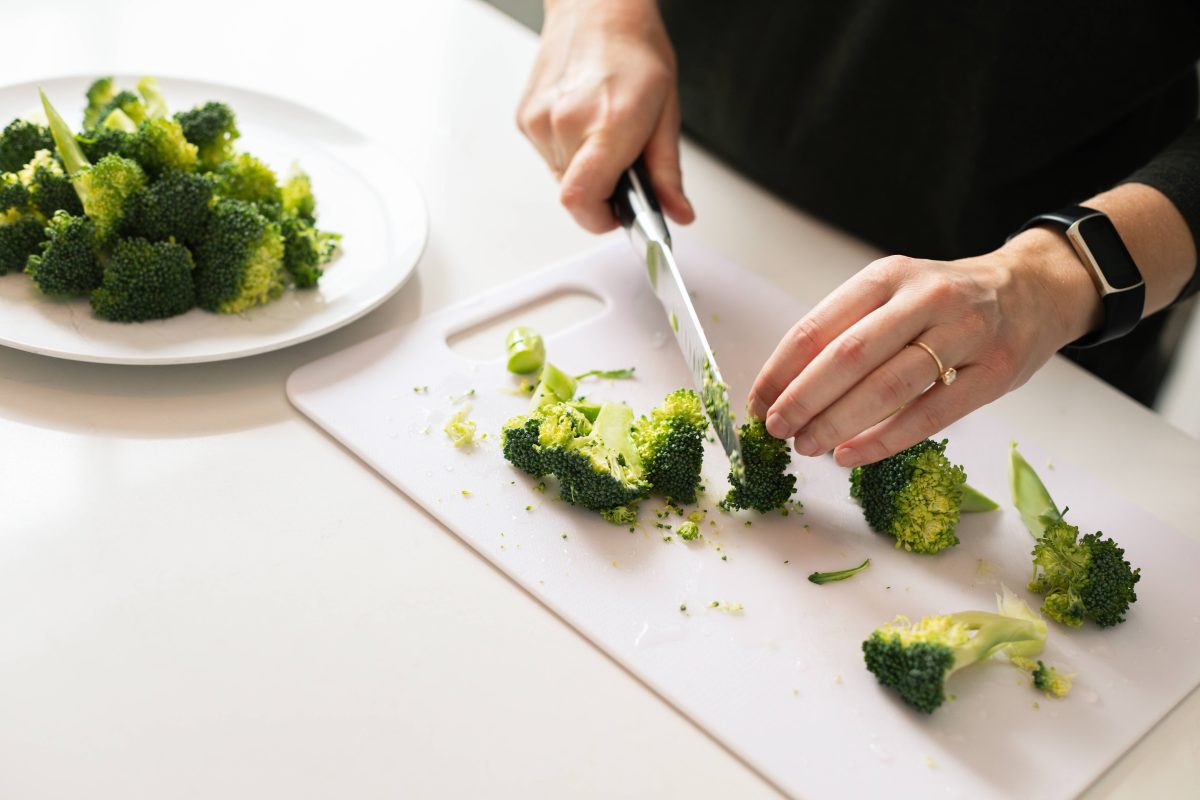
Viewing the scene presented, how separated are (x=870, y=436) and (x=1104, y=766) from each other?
44 centimetres

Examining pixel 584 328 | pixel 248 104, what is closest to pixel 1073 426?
pixel 584 328

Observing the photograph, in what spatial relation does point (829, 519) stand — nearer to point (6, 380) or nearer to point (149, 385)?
point (149, 385)

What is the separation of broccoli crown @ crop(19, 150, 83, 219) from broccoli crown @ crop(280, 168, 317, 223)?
0.94ft

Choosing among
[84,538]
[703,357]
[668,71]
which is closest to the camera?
Answer: [84,538]

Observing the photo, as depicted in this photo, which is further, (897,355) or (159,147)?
(159,147)

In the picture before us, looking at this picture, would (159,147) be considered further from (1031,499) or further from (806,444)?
(1031,499)

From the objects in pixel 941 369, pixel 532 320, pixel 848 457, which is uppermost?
pixel 941 369

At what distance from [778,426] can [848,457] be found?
10cm

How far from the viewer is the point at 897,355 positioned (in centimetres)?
131

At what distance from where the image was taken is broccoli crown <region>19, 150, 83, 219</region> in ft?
4.93

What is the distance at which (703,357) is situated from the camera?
55.0 inches

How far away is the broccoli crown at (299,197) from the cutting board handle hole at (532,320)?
0.30m

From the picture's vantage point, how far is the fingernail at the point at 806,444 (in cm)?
133

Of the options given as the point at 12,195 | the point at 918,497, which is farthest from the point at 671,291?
the point at 12,195
